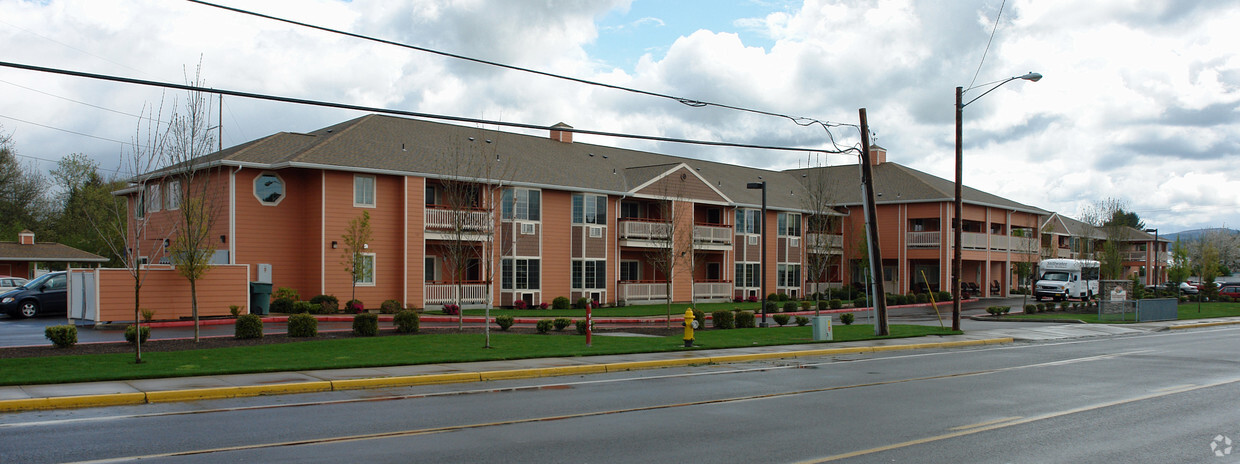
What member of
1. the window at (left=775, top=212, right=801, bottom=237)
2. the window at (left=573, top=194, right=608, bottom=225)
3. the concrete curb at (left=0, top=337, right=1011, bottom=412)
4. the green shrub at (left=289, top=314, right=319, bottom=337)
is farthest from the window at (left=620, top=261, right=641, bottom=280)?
the green shrub at (left=289, top=314, right=319, bottom=337)

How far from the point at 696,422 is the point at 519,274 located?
27.1 m

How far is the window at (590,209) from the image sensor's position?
39.2 meters

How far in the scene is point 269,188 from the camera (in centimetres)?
3164

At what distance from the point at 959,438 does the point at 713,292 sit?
3659 cm

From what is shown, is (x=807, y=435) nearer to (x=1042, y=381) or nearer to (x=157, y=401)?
(x=1042, y=381)

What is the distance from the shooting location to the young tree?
30.6 metres

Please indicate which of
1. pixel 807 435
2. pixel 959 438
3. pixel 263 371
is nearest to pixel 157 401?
pixel 263 371

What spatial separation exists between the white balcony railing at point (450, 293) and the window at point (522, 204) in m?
3.52

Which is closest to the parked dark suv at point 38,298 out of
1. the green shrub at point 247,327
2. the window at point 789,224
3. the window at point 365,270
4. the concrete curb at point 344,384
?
the window at point 365,270

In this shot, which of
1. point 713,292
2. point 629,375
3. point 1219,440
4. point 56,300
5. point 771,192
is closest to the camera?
point 1219,440

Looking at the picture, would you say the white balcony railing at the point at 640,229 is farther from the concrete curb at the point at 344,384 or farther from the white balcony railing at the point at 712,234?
the concrete curb at the point at 344,384

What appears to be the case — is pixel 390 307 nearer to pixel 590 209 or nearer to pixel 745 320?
pixel 590 209

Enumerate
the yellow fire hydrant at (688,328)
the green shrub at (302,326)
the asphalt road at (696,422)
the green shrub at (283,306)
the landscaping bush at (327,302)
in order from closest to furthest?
1. the asphalt road at (696,422)
2. the yellow fire hydrant at (688,328)
3. the green shrub at (302,326)
4. the green shrub at (283,306)
5. the landscaping bush at (327,302)

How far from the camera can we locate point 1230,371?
640 inches
